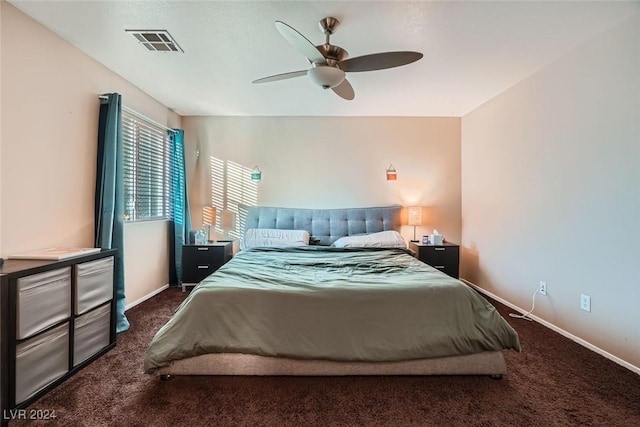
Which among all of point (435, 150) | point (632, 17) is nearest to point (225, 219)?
point (435, 150)

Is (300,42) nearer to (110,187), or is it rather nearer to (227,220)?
(110,187)

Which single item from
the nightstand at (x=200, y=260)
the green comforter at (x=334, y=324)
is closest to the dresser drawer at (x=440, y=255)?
the green comforter at (x=334, y=324)

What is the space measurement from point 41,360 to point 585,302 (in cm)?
393

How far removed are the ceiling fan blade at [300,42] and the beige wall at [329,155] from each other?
2.32 m

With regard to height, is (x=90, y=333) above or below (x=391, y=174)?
below

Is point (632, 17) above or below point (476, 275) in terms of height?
above

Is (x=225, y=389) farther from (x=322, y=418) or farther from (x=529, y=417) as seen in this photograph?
(x=529, y=417)

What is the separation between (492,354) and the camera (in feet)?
6.46

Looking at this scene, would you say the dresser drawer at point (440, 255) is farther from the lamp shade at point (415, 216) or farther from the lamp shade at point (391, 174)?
the lamp shade at point (391, 174)

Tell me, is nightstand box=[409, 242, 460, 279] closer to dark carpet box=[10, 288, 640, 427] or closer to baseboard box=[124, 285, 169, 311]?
dark carpet box=[10, 288, 640, 427]

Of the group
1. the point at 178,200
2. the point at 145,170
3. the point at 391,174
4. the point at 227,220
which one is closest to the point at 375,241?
the point at 391,174

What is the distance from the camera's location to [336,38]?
2410 mm

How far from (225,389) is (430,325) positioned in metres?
1.36

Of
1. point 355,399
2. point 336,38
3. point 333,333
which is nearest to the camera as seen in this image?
point 355,399
